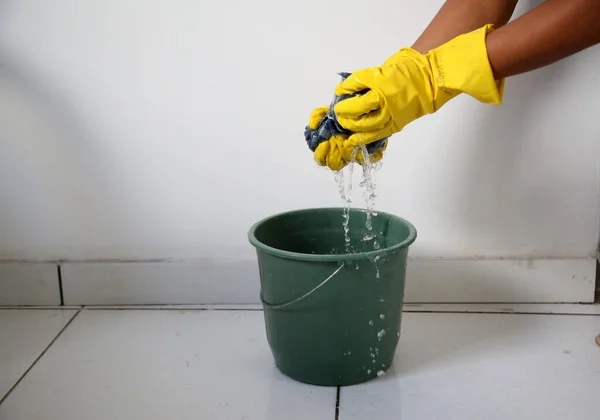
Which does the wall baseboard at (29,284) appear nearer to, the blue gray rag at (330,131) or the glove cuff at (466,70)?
the blue gray rag at (330,131)

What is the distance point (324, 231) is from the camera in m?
0.98

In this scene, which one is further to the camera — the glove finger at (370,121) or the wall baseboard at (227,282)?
the wall baseboard at (227,282)

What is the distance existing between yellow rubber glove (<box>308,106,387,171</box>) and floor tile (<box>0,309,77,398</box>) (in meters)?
0.57

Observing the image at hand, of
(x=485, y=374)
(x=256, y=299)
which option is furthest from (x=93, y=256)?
(x=485, y=374)

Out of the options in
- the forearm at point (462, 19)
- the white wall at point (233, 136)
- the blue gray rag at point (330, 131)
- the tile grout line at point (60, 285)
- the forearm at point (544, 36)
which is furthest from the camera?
the tile grout line at point (60, 285)

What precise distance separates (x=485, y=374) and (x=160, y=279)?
60cm

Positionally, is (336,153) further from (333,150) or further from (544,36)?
(544,36)

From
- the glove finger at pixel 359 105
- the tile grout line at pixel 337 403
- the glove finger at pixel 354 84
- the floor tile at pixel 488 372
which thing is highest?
the glove finger at pixel 354 84

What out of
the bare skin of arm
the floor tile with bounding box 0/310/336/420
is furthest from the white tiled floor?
the bare skin of arm

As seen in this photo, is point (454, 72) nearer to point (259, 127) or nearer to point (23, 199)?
point (259, 127)

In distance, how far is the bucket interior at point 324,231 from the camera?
93 centimetres

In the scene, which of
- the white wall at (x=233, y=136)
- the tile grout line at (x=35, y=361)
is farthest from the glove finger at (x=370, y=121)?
the tile grout line at (x=35, y=361)

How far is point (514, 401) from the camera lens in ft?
2.61

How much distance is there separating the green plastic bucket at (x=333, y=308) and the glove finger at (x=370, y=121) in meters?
0.16
